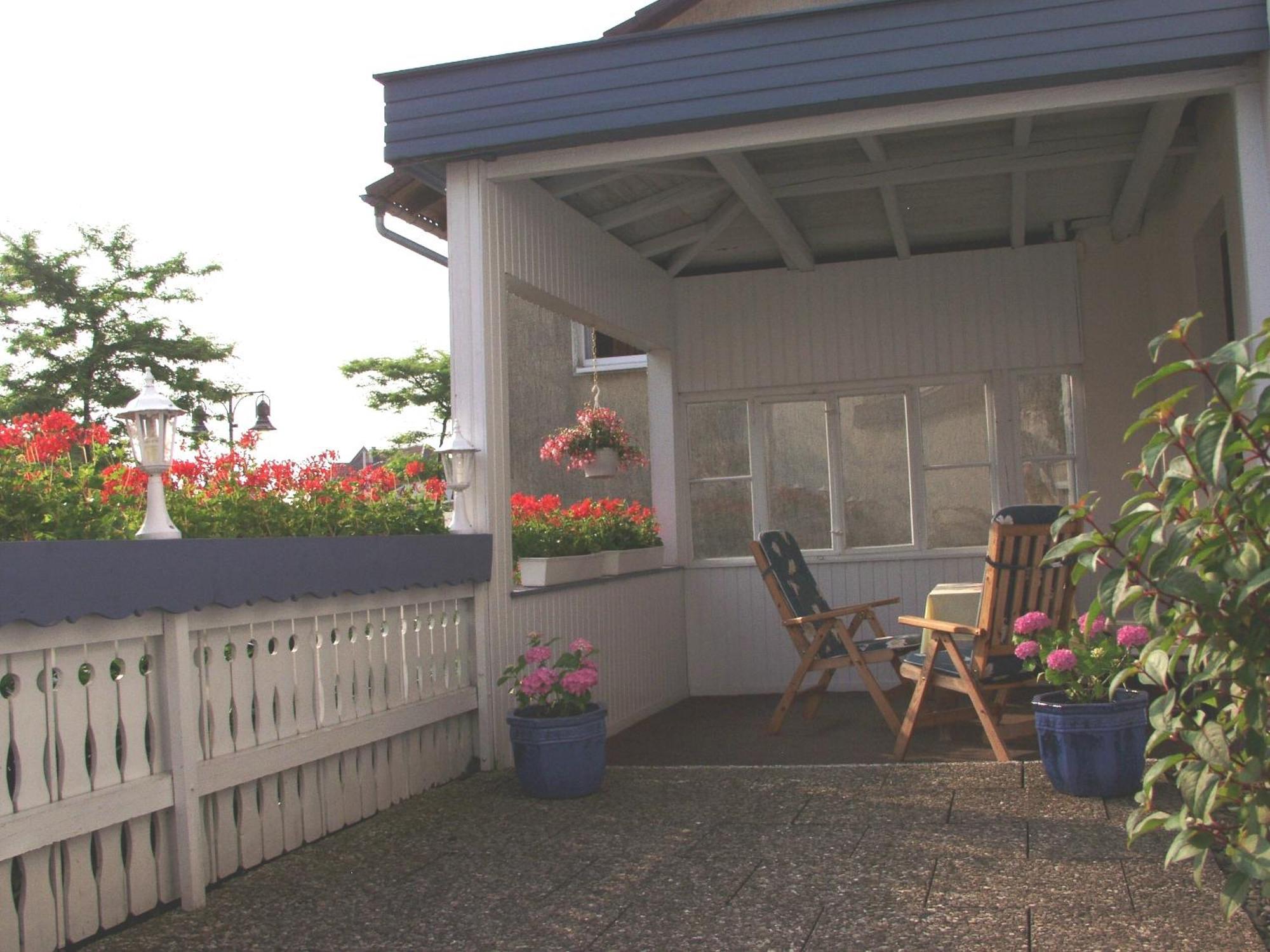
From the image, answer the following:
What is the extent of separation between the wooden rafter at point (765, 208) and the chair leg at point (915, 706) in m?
2.41

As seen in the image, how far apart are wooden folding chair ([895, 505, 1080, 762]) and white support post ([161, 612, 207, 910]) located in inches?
113

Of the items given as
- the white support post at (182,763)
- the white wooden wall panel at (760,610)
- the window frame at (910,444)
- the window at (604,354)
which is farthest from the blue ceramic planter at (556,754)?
the window at (604,354)

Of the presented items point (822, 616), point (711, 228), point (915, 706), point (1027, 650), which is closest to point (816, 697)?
point (822, 616)

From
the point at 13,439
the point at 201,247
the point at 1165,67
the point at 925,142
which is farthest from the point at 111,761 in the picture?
the point at 201,247

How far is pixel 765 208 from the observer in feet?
22.3

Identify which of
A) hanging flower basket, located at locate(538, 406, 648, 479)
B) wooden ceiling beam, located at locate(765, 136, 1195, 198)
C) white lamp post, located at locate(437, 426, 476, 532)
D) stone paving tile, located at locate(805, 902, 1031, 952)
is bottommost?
stone paving tile, located at locate(805, 902, 1031, 952)

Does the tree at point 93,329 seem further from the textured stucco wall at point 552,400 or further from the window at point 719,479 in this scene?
the window at point 719,479

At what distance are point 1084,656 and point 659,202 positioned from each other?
3411 millimetres

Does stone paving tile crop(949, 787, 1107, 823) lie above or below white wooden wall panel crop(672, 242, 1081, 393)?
below

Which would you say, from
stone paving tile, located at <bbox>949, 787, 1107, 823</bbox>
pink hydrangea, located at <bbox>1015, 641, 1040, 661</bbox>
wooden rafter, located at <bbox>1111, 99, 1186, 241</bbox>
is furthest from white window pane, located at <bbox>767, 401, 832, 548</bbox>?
stone paving tile, located at <bbox>949, 787, 1107, 823</bbox>

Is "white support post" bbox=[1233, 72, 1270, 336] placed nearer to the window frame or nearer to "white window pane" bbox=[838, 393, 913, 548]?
the window frame

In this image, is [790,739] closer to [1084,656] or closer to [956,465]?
[1084,656]

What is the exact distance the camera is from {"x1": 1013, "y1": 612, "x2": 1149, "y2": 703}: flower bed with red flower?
4.46m

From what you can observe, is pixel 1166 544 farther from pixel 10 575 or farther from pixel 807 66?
pixel 807 66
